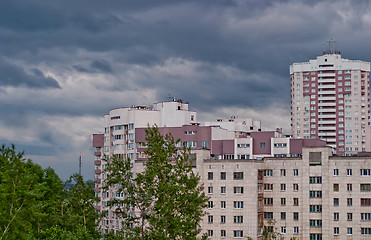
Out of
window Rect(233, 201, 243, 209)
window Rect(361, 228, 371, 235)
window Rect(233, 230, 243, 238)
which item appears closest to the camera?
window Rect(361, 228, 371, 235)

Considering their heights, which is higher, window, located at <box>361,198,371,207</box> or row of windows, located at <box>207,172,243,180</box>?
row of windows, located at <box>207,172,243,180</box>

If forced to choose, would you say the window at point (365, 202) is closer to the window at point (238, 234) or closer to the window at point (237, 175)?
the window at point (237, 175)

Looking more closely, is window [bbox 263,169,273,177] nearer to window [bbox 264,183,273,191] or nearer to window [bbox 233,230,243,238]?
window [bbox 264,183,273,191]

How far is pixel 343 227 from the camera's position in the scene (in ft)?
306

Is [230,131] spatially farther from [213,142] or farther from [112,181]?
[112,181]

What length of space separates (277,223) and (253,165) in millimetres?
9728

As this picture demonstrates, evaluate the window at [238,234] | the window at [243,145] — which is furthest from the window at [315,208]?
the window at [243,145]

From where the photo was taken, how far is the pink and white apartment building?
131500 mm

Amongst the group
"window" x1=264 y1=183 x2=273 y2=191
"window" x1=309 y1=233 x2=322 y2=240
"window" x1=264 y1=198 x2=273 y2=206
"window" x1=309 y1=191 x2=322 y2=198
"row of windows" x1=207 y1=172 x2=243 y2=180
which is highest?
"row of windows" x1=207 y1=172 x2=243 y2=180

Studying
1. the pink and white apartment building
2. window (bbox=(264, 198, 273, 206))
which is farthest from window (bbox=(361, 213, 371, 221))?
the pink and white apartment building

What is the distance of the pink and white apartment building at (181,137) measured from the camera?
13150cm

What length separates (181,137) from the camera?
13150 cm

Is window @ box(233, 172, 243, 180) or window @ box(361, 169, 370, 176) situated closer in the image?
window @ box(361, 169, 370, 176)

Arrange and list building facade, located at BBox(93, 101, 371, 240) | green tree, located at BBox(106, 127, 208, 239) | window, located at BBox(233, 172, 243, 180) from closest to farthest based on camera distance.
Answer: green tree, located at BBox(106, 127, 208, 239) → building facade, located at BBox(93, 101, 371, 240) → window, located at BBox(233, 172, 243, 180)
